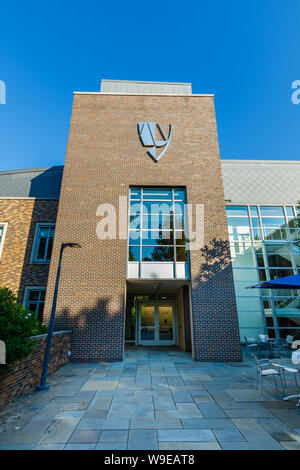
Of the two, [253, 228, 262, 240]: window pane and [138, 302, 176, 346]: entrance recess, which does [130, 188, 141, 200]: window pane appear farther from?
[253, 228, 262, 240]: window pane

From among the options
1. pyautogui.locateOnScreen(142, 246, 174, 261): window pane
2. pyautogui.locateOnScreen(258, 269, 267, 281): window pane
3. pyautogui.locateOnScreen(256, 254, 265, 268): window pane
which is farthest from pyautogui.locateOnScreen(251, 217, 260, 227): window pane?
pyautogui.locateOnScreen(142, 246, 174, 261): window pane

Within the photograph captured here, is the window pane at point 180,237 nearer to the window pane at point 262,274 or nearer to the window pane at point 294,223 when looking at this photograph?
the window pane at point 262,274

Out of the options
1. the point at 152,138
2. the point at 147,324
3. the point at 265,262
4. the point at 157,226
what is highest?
the point at 152,138

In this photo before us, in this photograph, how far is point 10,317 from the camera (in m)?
5.24

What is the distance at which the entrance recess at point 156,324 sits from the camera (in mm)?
13689

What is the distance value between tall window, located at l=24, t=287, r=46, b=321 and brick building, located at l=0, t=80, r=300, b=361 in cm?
5

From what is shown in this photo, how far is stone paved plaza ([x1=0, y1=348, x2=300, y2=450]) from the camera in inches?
140

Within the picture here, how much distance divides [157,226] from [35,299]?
24.2 feet

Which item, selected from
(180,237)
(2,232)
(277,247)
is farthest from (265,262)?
(2,232)

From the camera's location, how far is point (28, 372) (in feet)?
18.5

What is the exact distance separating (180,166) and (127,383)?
31.2 ft

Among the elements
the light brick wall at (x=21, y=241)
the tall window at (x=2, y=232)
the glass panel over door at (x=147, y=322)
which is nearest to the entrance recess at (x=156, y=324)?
the glass panel over door at (x=147, y=322)

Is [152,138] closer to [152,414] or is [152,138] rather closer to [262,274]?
[262,274]
